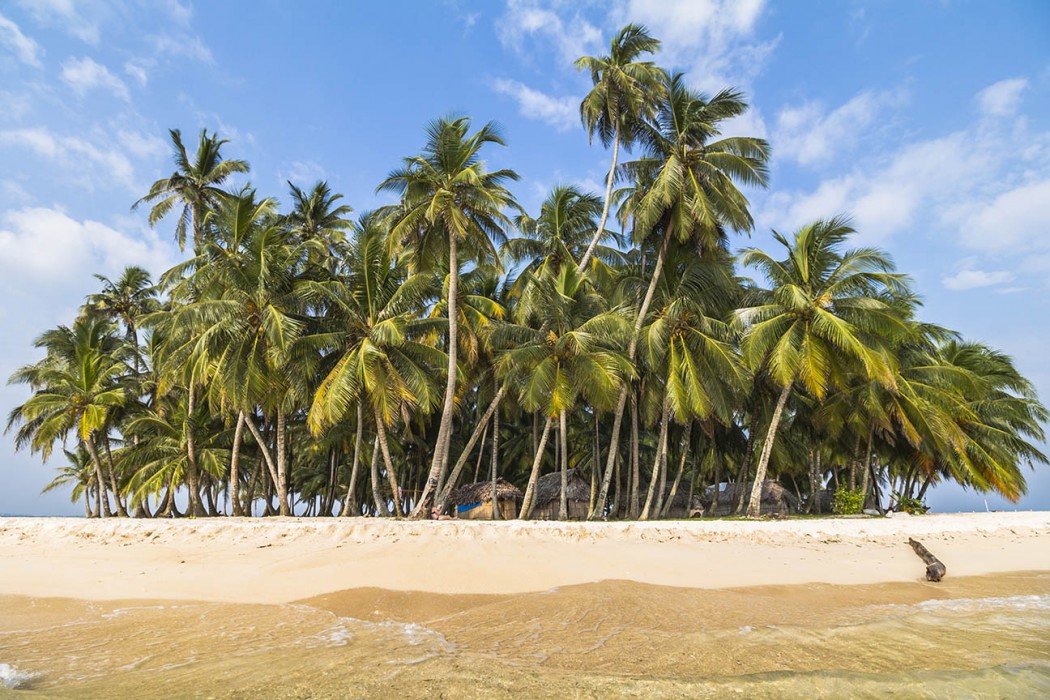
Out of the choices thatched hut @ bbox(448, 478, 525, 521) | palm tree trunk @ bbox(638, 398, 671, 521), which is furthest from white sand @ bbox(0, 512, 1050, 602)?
thatched hut @ bbox(448, 478, 525, 521)

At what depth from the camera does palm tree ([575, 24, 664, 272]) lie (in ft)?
71.4

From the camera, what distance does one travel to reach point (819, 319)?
17375mm

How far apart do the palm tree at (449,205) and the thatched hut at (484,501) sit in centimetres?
→ 777

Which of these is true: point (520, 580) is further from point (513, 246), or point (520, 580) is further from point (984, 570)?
point (513, 246)

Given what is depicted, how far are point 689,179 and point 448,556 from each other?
16.0m

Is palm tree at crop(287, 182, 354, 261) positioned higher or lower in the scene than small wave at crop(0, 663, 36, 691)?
higher

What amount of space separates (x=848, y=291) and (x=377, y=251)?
1633 centimetres

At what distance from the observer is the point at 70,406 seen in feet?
64.6

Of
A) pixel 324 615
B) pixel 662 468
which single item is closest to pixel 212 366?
pixel 324 615

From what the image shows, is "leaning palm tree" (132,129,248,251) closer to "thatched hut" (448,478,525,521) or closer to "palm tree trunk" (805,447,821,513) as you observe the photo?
"thatched hut" (448,478,525,521)

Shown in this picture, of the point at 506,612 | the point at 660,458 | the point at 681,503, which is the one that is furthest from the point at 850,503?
the point at 506,612

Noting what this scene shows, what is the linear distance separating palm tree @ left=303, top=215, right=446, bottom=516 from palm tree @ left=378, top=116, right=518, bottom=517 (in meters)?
0.96

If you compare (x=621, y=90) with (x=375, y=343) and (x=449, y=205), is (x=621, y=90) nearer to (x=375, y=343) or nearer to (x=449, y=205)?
(x=449, y=205)

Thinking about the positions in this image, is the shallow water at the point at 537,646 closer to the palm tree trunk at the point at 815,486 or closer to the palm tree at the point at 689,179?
the palm tree at the point at 689,179
